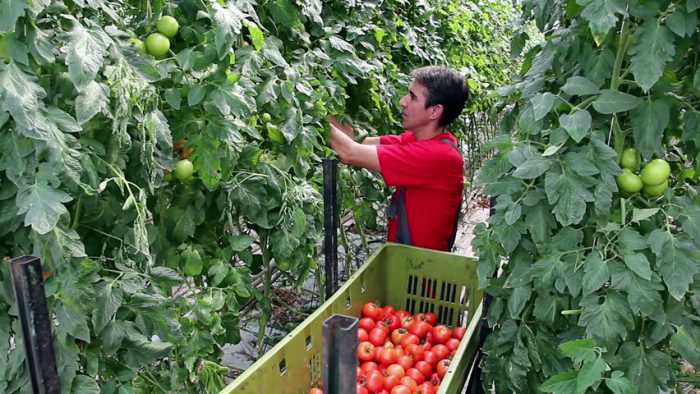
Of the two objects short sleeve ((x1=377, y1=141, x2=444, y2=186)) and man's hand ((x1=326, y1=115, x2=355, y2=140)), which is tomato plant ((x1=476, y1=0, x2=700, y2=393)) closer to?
short sleeve ((x1=377, y1=141, x2=444, y2=186))

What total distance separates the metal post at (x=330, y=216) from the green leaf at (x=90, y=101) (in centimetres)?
77

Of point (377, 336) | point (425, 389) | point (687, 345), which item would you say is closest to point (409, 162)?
point (377, 336)

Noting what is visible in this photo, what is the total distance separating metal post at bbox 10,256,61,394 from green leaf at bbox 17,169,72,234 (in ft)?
0.20

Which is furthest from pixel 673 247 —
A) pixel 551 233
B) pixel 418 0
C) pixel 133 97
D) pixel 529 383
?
pixel 418 0

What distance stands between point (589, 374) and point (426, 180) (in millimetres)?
1322

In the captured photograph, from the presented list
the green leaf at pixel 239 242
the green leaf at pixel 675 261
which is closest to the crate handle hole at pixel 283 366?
the green leaf at pixel 239 242

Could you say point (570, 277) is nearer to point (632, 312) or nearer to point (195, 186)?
point (632, 312)

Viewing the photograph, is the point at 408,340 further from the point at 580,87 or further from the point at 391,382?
the point at 580,87

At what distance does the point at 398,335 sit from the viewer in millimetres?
2158

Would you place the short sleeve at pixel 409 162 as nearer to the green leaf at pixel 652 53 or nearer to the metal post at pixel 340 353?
the green leaf at pixel 652 53

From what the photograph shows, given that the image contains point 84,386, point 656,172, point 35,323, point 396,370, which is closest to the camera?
point 35,323

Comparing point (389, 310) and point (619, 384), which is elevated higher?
point (619, 384)

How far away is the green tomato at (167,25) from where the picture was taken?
4.61ft

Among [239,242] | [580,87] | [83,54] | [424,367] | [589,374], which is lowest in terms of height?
[424,367]
